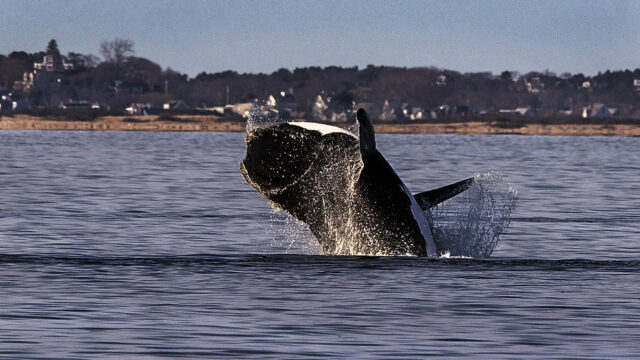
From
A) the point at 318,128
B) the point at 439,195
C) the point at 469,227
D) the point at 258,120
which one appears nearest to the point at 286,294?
the point at 318,128

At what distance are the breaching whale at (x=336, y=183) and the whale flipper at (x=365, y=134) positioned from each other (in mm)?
13

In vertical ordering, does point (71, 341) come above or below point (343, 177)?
below

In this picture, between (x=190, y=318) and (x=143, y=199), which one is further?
(x=143, y=199)

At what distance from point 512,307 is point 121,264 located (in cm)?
755

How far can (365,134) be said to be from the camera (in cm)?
1902

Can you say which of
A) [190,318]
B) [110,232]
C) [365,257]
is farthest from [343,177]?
[110,232]

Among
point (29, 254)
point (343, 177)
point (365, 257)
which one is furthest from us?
point (29, 254)

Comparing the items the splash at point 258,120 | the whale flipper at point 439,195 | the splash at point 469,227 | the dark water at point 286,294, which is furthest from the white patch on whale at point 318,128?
the splash at point 469,227

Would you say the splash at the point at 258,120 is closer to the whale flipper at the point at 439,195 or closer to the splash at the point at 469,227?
the whale flipper at the point at 439,195

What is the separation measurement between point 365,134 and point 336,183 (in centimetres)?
147

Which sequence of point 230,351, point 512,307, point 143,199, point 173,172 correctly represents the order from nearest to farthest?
point 230,351
point 512,307
point 143,199
point 173,172

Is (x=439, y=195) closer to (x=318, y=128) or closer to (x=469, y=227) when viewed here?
(x=318, y=128)

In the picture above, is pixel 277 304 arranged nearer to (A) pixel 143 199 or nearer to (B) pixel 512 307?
(B) pixel 512 307

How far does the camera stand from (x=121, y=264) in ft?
75.9
